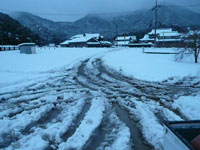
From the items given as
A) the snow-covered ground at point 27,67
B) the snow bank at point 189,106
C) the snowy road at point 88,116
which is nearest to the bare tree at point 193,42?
the snowy road at point 88,116

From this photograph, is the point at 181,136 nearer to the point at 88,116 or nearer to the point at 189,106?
the point at 88,116

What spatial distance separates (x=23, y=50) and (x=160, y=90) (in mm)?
28108

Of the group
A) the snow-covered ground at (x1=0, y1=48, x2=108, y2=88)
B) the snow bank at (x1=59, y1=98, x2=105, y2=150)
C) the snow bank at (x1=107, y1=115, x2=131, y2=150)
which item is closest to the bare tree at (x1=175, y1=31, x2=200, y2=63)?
the snow-covered ground at (x1=0, y1=48, x2=108, y2=88)

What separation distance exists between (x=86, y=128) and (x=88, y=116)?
0.67m

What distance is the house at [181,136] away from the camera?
1.75 metres

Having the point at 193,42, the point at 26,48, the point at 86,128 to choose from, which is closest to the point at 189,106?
the point at 86,128

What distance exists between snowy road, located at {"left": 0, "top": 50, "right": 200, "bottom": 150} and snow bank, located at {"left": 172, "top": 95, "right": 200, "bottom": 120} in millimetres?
153

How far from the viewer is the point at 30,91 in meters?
6.84

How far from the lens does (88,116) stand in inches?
175

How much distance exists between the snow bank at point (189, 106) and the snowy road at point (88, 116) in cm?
15

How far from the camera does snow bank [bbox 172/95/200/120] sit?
438 centimetres

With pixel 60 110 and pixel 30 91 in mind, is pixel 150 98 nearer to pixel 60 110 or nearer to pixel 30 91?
pixel 60 110

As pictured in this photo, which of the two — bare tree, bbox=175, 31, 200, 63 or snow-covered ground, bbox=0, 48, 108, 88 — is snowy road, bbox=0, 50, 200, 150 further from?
bare tree, bbox=175, 31, 200, 63

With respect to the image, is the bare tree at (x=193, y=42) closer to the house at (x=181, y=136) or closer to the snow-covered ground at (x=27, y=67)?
the snow-covered ground at (x=27, y=67)
